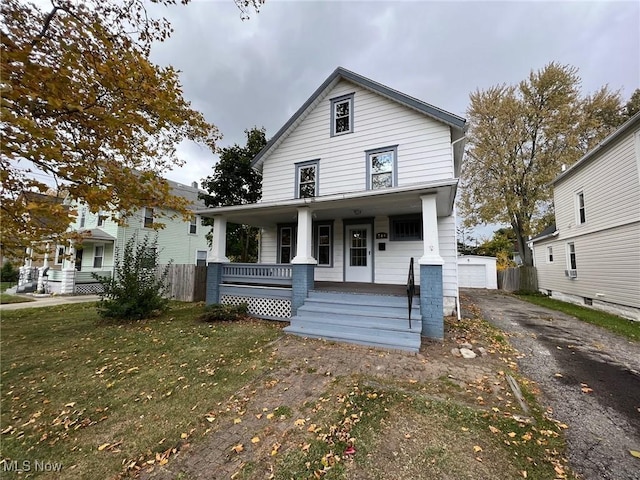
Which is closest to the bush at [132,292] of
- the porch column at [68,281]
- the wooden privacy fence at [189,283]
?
the wooden privacy fence at [189,283]

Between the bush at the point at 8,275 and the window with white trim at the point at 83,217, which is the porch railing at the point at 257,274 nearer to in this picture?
the window with white trim at the point at 83,217

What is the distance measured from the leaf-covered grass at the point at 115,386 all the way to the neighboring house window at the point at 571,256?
14938 millimetres

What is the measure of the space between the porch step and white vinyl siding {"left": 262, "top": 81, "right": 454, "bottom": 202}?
356cm

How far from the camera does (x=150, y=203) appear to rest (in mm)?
4977

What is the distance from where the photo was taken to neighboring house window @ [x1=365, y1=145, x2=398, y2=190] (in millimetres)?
8750

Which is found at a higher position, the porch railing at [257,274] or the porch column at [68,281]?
the porch railing at [257,274]

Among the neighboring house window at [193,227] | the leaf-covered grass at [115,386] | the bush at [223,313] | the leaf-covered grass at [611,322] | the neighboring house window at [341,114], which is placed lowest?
the leaf-covered grass at [115,386]

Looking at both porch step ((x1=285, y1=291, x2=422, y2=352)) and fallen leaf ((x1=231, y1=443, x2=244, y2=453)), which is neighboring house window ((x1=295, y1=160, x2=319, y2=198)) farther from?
fallen leaf ((x1=231, y1=443, x2=244, y2=453))

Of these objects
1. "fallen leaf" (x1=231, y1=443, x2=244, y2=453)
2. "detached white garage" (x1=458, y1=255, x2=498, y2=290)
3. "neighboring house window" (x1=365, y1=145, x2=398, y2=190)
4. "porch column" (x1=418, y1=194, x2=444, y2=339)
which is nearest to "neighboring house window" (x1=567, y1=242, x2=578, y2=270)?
"detached white garage" (x1=458, y1=255, x2=498, y2=290)

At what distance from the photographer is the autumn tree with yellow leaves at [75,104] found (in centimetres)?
329

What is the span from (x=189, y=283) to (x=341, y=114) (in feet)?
31.8

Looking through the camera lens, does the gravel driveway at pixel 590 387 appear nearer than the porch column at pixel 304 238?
Yes

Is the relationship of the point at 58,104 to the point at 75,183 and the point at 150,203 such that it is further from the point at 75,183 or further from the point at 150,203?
the point at 150,203

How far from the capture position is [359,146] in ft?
30.5
